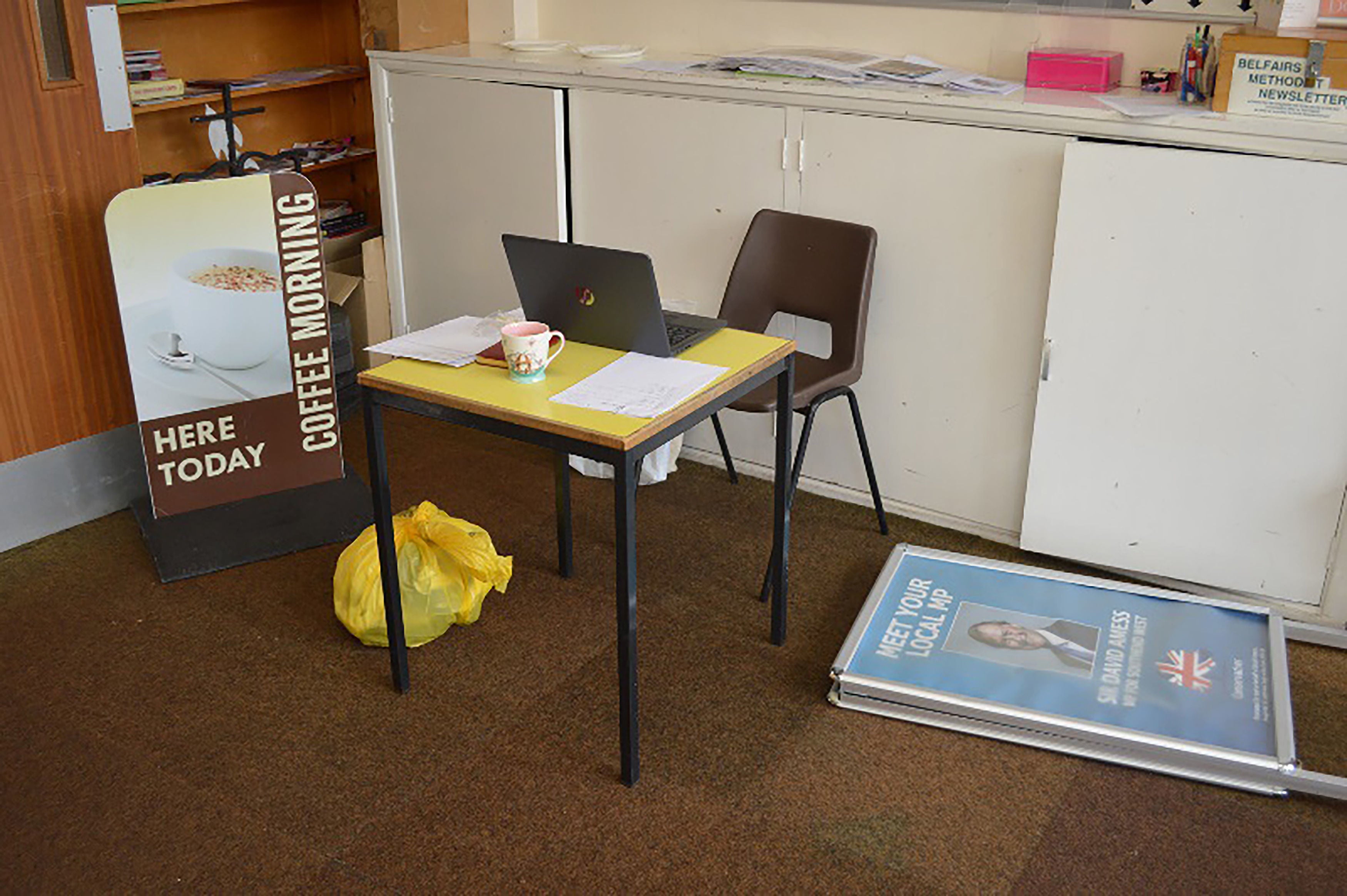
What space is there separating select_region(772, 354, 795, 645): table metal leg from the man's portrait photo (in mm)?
391

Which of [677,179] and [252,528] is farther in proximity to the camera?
[677,179]

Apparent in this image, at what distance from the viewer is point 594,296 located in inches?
104

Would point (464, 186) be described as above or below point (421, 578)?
above

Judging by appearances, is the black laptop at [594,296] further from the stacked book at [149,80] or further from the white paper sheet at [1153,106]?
the stacked book at [149,80]

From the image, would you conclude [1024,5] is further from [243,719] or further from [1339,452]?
[243,719]

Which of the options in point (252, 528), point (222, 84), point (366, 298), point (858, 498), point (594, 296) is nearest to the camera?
point (594, 296)

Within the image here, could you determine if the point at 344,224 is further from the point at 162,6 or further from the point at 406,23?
the point at 162,6

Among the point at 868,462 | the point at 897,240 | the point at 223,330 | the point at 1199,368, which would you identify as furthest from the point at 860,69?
the point at 223,330

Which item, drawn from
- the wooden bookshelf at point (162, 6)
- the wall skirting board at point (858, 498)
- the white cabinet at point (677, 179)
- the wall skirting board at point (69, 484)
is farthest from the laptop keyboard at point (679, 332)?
the wooden bookshelf at point (162, 6)

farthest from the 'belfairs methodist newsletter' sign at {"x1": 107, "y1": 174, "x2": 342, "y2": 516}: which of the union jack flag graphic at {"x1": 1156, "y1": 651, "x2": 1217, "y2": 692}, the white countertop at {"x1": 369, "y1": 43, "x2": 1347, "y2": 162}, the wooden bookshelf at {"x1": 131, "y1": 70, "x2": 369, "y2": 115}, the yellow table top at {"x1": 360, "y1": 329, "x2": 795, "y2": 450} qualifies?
the union jack flag graphic at {"x1": 1156, "y1": 651, "x2": 1217, "y2": 692}

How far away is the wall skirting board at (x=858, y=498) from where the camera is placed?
139 inches

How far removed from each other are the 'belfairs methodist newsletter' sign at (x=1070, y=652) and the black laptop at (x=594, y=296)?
0.83m

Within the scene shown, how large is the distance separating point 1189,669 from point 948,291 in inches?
43.9

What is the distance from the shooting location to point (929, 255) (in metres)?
3.39
